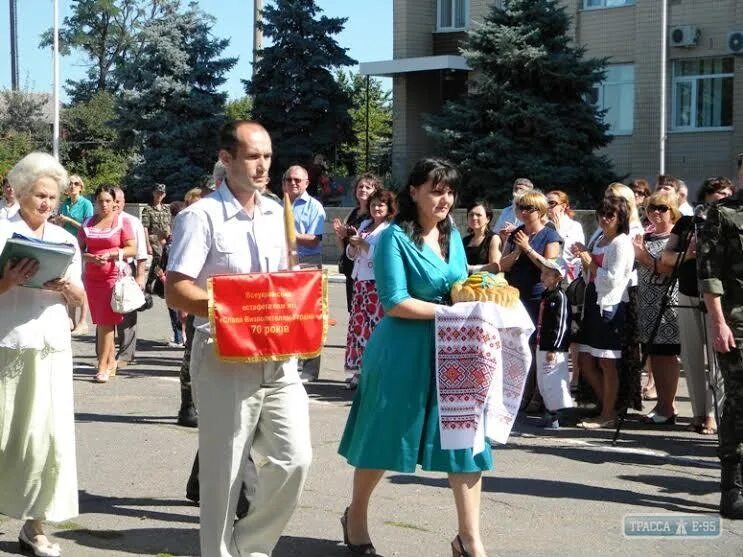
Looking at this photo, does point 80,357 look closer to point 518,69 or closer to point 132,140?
point 518,69

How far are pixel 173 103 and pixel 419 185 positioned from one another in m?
34.3

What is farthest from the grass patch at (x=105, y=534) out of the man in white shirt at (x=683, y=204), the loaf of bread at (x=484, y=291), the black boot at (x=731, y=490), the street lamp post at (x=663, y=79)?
the street lamp post at (x=663, y=79)

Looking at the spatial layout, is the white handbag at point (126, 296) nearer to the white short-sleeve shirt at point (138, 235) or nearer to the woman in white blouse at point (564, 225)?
the white short-sleeve shirt at point (138, 235)

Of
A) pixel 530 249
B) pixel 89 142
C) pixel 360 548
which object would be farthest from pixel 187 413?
pixel 89 142

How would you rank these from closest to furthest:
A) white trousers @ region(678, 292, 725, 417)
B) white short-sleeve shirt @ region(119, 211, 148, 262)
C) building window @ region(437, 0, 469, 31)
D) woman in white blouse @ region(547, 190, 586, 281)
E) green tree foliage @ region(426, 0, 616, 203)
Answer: white trousers @ region(678, 292, 725, 417) < woman in white blouse @ region(547, 190, 586, 281) < white short-sleeve shirt @ region(119, 211, 148, 262) < green tree foliage @ region(426, 0, 616, 203) < building window @ region(437, 0, 469, 31)

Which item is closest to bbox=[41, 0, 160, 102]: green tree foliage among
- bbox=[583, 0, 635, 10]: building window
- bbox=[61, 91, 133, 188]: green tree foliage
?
bbox=[61, 91, 133, 188]: green tree foliage

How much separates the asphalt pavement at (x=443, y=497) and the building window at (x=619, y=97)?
2338 cm

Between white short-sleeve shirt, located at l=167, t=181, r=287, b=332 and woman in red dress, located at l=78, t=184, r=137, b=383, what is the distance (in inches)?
263

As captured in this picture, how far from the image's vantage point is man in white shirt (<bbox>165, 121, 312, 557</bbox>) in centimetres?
521

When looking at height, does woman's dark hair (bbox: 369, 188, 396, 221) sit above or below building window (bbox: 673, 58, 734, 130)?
below

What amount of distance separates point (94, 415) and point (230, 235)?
17.2 ft

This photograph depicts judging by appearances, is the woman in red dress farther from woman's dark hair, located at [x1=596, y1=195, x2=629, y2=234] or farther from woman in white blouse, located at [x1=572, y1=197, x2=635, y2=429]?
woman's dark hair, located at [x1=596, y1=195, x2=629, y2=234]

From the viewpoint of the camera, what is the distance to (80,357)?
1378cm

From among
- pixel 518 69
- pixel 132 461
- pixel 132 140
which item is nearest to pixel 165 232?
pixel 132 461
